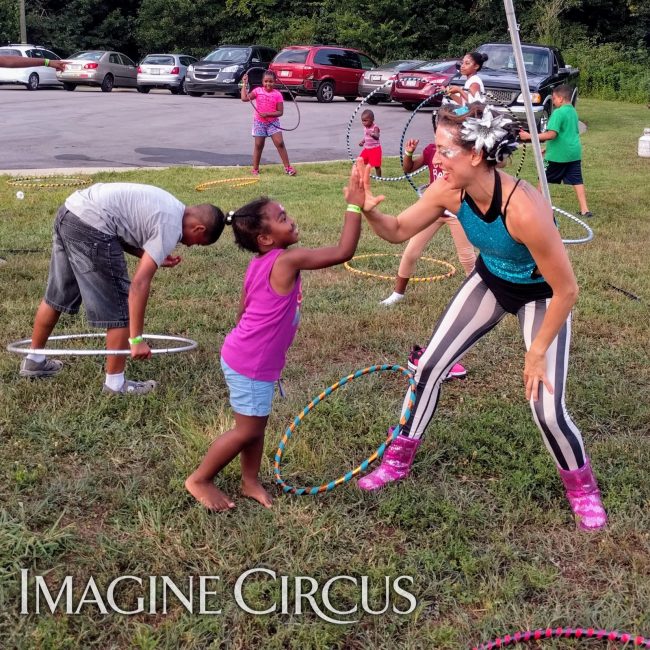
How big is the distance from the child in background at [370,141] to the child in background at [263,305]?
24.5 feet

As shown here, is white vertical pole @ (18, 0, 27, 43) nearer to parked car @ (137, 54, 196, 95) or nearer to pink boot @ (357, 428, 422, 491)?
parked car @ (137, 54, 196, 95)

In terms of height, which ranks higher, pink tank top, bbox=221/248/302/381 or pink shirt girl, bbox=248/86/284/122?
pink shirt girl, bbox=248/86/284/122

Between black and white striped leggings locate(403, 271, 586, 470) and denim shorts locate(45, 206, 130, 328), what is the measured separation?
6.25 feet

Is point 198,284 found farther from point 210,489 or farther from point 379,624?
point 379,624

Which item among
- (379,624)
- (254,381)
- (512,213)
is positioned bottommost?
(379,624)

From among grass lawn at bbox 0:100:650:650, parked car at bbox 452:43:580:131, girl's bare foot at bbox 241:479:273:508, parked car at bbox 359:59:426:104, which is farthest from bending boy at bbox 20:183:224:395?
parked car at bbox 359:59:426:104

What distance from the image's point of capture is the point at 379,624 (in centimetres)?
298

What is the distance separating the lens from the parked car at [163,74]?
28375 mm

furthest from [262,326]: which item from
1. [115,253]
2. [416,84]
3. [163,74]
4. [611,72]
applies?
[611,72]

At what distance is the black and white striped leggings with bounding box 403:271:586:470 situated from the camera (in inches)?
134

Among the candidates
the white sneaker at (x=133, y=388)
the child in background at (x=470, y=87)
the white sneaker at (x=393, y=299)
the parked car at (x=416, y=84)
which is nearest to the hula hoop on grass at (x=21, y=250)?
the white sneaker at (x=133, y=388)

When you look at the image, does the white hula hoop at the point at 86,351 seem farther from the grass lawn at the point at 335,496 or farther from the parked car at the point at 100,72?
the parked car at the point at 100,72

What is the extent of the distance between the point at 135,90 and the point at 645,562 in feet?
103

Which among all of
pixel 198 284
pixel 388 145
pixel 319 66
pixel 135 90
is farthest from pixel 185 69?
pixel 198 284
